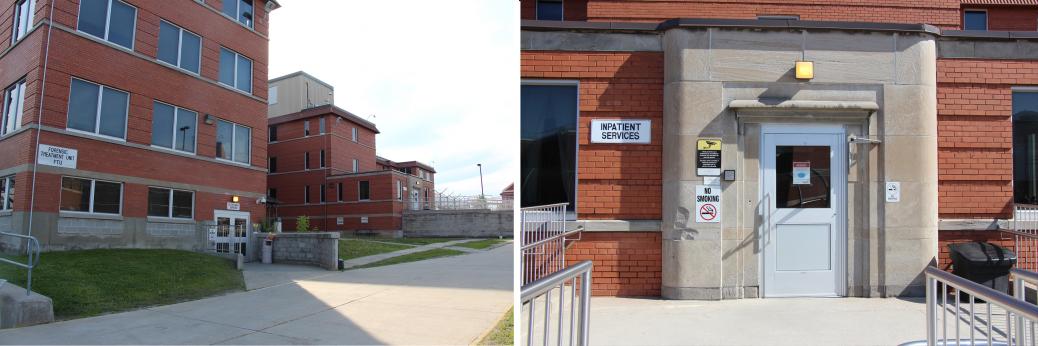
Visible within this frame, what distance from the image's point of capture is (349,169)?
1.99 m

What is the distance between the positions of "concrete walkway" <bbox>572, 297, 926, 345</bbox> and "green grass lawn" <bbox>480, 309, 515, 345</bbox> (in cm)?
212

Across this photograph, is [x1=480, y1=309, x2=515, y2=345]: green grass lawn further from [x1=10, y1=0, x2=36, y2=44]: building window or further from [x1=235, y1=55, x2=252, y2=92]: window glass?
[x1=10, y1=0, x2=36, y2=44]: building window

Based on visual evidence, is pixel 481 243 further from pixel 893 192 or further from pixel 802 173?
pixel 893 192

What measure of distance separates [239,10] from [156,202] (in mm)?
691

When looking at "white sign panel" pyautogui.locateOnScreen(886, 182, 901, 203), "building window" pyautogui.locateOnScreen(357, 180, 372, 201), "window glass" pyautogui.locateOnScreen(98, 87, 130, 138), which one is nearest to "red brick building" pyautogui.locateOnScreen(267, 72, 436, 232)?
"building window" pyautogui.locateOnScreen(357, 180, 372, 201)

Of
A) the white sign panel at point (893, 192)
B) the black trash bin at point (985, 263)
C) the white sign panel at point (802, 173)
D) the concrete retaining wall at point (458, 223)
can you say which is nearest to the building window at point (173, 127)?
the concrete retaining wall at point (458, 223)

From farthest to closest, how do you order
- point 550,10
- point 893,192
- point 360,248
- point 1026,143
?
point 550,10 < point 1026,143 < point 893,192 < point 360,248

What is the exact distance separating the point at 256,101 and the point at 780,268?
16.4ft

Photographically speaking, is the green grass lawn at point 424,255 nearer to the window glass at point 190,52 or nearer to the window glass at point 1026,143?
the window glass at point 190,52

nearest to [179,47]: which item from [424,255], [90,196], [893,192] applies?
[90,196]

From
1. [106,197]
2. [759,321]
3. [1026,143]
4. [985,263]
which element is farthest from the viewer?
[1026,143]

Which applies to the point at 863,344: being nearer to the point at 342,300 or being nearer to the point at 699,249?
the point at 699,249

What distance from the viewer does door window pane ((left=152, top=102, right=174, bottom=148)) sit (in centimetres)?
177

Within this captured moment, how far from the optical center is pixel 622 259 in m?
5.65
